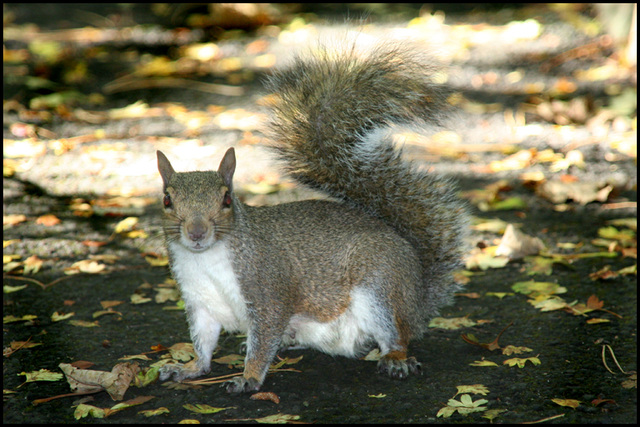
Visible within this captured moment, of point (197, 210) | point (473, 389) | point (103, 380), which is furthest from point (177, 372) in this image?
point (473, 389)

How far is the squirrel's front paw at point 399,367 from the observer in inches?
111

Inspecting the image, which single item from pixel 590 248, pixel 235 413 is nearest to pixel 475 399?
pixel 235 413

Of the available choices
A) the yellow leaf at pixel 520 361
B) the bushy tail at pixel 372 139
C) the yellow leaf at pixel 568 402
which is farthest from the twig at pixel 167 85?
the yellow leaf at pixel 568 402

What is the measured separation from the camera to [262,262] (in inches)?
109

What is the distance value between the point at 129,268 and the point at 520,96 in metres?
4.18

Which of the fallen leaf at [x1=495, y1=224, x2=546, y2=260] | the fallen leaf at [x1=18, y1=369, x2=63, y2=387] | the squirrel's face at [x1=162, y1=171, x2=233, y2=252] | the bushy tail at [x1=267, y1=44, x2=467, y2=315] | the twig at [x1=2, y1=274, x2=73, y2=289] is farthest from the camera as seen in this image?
the fallen leaf at [x1=495, y1=224, x2=546, y2=260]

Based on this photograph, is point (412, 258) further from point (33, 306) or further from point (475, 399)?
point (33, 306)

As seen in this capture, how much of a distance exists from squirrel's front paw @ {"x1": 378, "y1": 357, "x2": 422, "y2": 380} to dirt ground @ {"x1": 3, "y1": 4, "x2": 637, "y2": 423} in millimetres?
37

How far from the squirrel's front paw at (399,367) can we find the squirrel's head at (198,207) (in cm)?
85

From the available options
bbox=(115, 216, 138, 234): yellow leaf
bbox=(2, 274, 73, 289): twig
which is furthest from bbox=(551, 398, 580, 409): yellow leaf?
bbox=(115, 216, 138, 234): yellow leaf

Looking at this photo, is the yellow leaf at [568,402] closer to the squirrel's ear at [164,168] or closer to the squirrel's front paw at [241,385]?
the squirrel's front paw at [241,385]

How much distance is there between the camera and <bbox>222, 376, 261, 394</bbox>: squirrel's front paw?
2.69 metres

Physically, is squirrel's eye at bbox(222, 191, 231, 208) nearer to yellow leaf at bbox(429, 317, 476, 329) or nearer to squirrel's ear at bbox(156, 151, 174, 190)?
squirrel's ear at bbox(156, 151, 174, 190)

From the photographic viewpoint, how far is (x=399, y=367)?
282 centimetres
